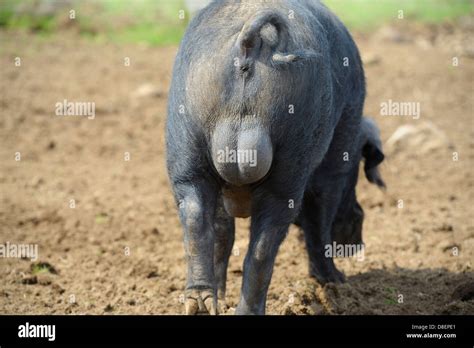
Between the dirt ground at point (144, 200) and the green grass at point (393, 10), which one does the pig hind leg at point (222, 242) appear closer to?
the dirt ground at point (144, 200)

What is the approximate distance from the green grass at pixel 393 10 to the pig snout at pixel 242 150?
14528 mm

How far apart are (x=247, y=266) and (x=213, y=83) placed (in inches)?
50.3

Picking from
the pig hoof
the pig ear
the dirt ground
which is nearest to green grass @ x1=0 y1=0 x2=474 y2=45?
the dirt ground

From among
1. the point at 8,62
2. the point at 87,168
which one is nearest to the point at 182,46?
the point at 87,168

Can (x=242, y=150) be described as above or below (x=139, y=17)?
below

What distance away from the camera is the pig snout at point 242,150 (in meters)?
5.10

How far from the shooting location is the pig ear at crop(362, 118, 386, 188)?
8078 millimetres

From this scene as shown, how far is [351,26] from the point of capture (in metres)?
19.2

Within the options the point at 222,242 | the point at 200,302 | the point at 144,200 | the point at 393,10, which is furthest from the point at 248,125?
the point at 393,10

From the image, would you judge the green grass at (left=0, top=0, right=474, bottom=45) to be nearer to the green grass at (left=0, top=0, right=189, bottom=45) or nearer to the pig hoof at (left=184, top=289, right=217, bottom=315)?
the green grass at (left=0, top=0, right=189, bottom=45)

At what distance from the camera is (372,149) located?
321 inches

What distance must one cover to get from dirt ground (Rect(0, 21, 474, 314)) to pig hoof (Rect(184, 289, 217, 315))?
1.42m

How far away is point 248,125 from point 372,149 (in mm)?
3288

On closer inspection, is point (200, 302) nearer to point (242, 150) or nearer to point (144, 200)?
point (242, 150)
